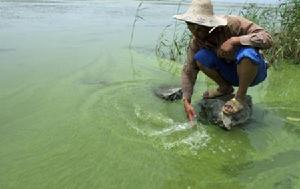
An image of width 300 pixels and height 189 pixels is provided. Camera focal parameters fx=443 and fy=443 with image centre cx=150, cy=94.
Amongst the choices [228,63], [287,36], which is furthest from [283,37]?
[228,63]

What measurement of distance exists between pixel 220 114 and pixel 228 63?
0.33 metres

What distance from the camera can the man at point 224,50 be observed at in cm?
256

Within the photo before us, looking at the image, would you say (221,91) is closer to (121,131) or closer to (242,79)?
(242,79)

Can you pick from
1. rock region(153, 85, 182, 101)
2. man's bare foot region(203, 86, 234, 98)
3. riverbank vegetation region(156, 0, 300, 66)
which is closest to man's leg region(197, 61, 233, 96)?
man's bare foot region(203, 86, 234, 98)

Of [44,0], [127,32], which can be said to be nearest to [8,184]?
[127,32]

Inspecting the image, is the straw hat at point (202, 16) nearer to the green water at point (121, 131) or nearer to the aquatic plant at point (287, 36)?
the green water at point (121, 131)

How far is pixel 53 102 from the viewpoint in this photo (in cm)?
313

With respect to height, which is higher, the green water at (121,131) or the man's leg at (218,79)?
the man's leg at (218,79)

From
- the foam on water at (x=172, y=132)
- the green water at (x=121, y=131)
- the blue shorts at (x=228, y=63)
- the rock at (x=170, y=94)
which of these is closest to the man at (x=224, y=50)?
the blue shorts at (x=228, y=63)

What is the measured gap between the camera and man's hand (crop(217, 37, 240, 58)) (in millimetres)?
2592

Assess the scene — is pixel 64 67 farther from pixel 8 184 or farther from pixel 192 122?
pixel 8 184

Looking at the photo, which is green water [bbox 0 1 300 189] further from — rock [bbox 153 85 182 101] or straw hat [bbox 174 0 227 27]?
straw hat [bbox 174 0 227 27]

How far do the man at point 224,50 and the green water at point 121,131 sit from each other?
26 centimetres

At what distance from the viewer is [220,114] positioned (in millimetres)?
2760
